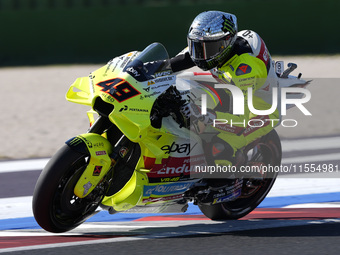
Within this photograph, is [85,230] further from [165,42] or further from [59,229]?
[165,42]

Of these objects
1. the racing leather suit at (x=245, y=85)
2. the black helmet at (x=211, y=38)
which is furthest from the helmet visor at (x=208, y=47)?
the racing leather suit at (x=245, y=85)

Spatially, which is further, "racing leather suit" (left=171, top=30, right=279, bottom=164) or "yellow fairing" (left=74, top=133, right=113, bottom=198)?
"racing leather suit" (left=171, top=30, right=279, bottom=164)

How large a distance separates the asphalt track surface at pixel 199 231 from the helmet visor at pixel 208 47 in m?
1.33

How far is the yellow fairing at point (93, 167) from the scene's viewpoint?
5.14 m

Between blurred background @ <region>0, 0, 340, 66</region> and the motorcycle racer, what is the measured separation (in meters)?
11.0

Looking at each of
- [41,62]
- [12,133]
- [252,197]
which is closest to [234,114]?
[252,197]

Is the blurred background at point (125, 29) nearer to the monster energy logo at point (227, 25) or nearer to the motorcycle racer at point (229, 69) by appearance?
the motorcycle racer at point (229, 69)

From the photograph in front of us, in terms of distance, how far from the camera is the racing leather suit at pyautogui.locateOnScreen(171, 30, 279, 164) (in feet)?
18.5

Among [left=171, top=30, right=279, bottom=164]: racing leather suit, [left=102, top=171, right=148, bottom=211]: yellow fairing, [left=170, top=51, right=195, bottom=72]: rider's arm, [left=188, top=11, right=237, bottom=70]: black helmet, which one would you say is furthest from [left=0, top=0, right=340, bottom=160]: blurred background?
[left=102, top=171, right=148, bottom=211]: yellow fairing

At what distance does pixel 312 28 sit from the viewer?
1748 centimetres

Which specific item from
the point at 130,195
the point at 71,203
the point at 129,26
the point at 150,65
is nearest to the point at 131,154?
the point at 130,195

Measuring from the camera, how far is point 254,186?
6.25 metres

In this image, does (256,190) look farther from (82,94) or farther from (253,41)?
(82,94)

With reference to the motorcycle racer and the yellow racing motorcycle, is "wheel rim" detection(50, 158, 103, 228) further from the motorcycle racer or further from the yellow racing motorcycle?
the motorcycle racer
